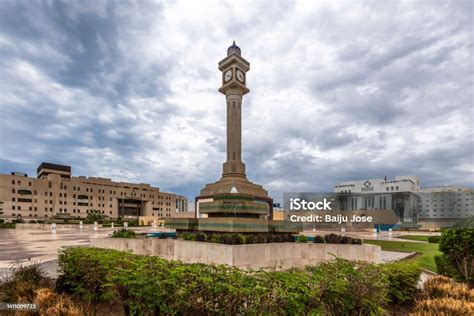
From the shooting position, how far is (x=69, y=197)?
4028 inches

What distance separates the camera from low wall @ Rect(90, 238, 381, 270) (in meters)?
12.5

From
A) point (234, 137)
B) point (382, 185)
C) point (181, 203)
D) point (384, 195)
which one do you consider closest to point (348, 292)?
point (234, 137)

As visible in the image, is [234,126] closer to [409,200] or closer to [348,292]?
[348,292]

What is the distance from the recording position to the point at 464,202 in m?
128

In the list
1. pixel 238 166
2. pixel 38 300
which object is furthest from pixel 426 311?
pixel 238 166

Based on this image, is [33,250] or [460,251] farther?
[33,250]

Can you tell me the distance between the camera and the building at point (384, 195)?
112 m

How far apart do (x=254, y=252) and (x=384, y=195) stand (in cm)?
12220

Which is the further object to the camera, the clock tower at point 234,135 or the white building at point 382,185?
the white building at point 382,185

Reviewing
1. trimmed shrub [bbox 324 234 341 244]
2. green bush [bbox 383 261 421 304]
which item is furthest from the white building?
green bush [bbox 383 261 421 304]

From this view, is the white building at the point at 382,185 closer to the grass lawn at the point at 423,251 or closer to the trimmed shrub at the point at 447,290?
the grass lawn at the point at 423,251

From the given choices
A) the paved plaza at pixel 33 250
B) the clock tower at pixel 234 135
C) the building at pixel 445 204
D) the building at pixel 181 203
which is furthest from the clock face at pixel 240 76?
the building at pixel 181 203

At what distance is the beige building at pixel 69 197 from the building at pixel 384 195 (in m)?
90.7

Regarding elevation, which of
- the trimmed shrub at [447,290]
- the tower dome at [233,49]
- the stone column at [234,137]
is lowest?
the trimmed shrub at [447,290]
